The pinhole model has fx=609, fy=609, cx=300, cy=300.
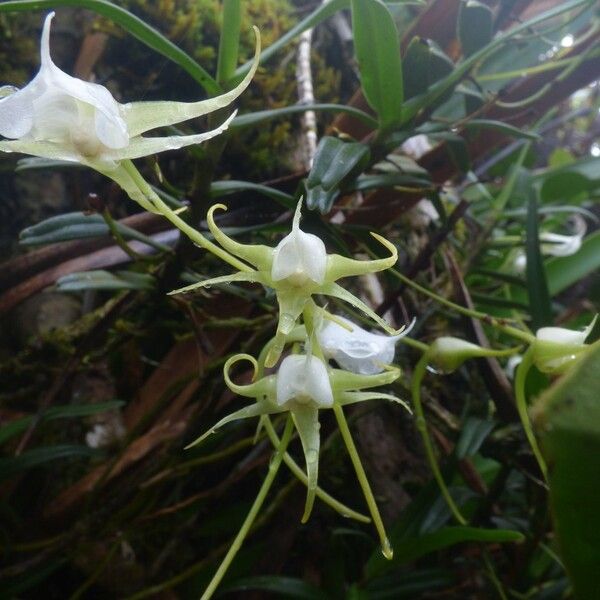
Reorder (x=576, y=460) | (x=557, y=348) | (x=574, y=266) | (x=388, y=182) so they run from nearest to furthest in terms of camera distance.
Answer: (x=576, y=460)
(x=557, y=348)
(x=388, y=182)
(x=574, y=266)

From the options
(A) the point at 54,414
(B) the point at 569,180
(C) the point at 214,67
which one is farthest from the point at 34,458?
(B) the point at 569,180

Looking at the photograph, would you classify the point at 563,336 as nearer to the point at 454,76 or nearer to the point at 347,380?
the point at 347,380

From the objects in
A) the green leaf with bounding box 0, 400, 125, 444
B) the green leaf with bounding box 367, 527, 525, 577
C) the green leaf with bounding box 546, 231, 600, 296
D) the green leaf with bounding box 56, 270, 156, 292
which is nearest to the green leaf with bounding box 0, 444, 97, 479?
the green leaf with bounding box 0, 400, 125, 444

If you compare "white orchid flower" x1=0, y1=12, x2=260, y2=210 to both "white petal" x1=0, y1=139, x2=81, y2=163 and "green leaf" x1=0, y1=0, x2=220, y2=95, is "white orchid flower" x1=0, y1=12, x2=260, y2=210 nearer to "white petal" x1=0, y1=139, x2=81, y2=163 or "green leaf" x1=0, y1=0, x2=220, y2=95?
"white petal" x1=0, y1=139, x2=81, y2=163

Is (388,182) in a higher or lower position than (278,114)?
lower

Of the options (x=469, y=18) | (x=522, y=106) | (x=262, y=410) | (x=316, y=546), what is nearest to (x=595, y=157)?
(x=522, y=106)

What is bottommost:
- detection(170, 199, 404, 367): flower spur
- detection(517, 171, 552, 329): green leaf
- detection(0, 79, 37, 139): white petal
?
detection(517, 171, 552, 329): green leaf
